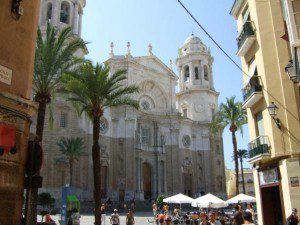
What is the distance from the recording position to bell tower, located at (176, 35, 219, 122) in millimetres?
57625

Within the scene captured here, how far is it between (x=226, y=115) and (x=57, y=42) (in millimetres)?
20400

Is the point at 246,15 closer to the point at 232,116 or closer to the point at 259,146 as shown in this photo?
the point at 259,146

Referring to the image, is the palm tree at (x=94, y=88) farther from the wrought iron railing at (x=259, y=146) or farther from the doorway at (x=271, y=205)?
the doorway at (x=271, y=205)

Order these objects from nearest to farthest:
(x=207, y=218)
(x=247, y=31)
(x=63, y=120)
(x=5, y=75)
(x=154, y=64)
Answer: (x=5, y=75) < (x=247, y=31) < (x=207, y=218) < (x=63, y=120) < (x=154, y=64)

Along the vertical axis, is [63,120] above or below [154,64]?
below

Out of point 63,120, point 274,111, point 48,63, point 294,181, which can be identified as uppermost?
point 63,120

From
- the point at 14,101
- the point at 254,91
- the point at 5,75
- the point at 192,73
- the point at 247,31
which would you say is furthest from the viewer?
the point at 192,73

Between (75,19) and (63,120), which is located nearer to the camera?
(63,120)

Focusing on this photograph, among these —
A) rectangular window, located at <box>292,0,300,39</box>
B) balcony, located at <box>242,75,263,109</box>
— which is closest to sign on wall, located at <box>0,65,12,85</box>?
rectangular window, located at <box>292,0,300,39</box>

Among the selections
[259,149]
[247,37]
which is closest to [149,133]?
[247,37]

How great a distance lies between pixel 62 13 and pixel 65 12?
1.55 ft

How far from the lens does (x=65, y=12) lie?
42.7 metres

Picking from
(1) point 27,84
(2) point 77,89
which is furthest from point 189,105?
(1) point 27,84

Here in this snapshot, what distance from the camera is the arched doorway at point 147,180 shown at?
1916 inches
